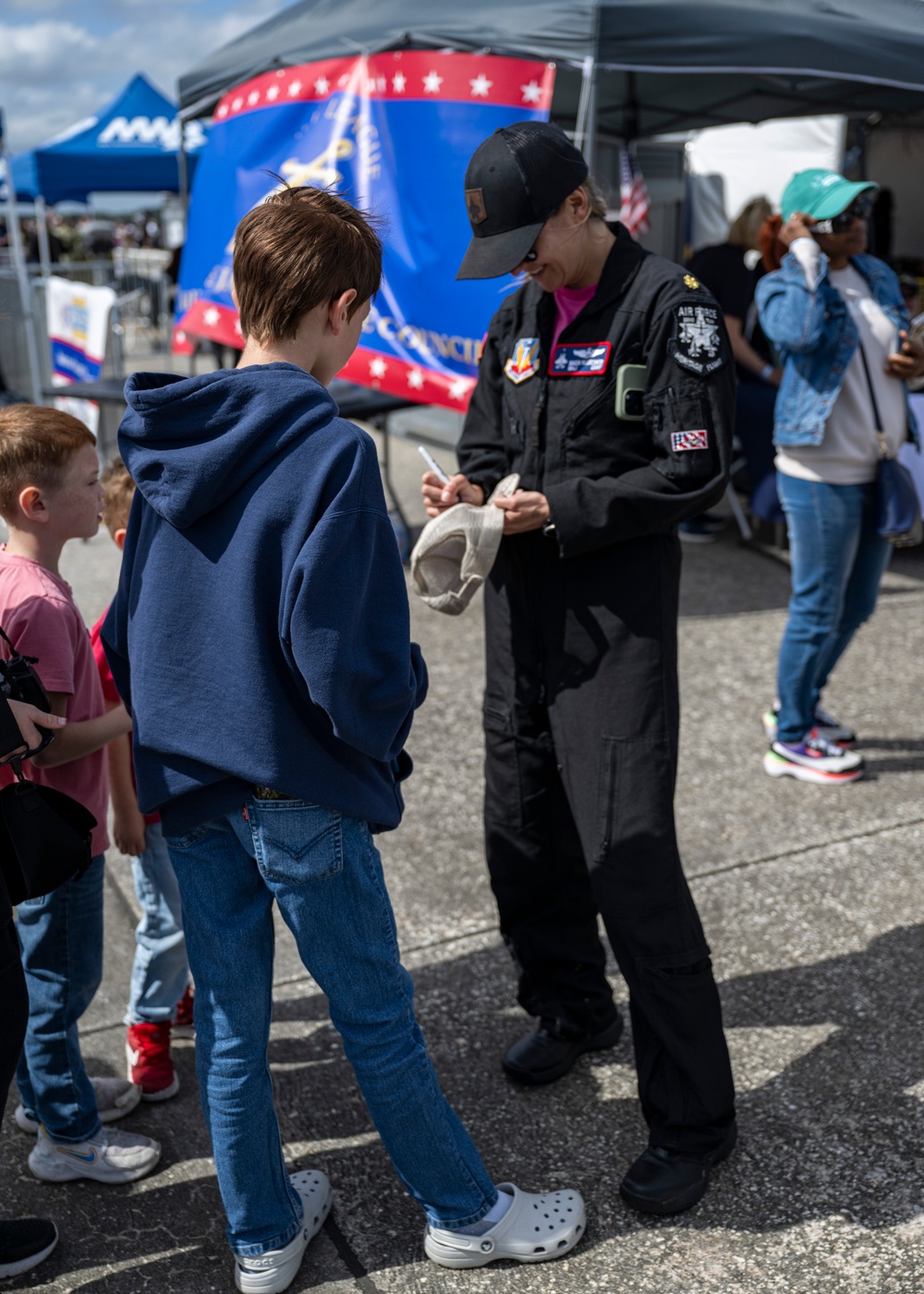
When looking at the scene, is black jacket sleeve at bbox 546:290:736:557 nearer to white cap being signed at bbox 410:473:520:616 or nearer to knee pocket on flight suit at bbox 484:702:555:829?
white cap being signed at bbox 410:473:520:616

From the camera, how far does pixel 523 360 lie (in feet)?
8.00

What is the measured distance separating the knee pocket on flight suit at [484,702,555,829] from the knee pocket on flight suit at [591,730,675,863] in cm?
26

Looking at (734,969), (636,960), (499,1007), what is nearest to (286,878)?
(636,960)

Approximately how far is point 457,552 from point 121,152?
1465cm

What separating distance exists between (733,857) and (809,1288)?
166 cm

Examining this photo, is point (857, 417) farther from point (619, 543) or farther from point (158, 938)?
point (158, 938)

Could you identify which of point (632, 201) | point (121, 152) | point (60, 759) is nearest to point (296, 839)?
point (60, 759)

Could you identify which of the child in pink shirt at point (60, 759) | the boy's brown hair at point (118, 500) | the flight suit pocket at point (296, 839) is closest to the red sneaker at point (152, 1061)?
the child in pink shirt at point (60, 759)

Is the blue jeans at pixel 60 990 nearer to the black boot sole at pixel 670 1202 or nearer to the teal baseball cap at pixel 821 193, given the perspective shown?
the black boot sole at pixel 670 1202

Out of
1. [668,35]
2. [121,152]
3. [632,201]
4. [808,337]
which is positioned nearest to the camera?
[808,337]

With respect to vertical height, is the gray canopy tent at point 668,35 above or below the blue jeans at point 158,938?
above

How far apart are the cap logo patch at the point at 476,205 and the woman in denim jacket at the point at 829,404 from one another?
72.8 inches

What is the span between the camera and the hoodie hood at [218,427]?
66.9 inches

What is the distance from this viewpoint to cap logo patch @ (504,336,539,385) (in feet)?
7.91
